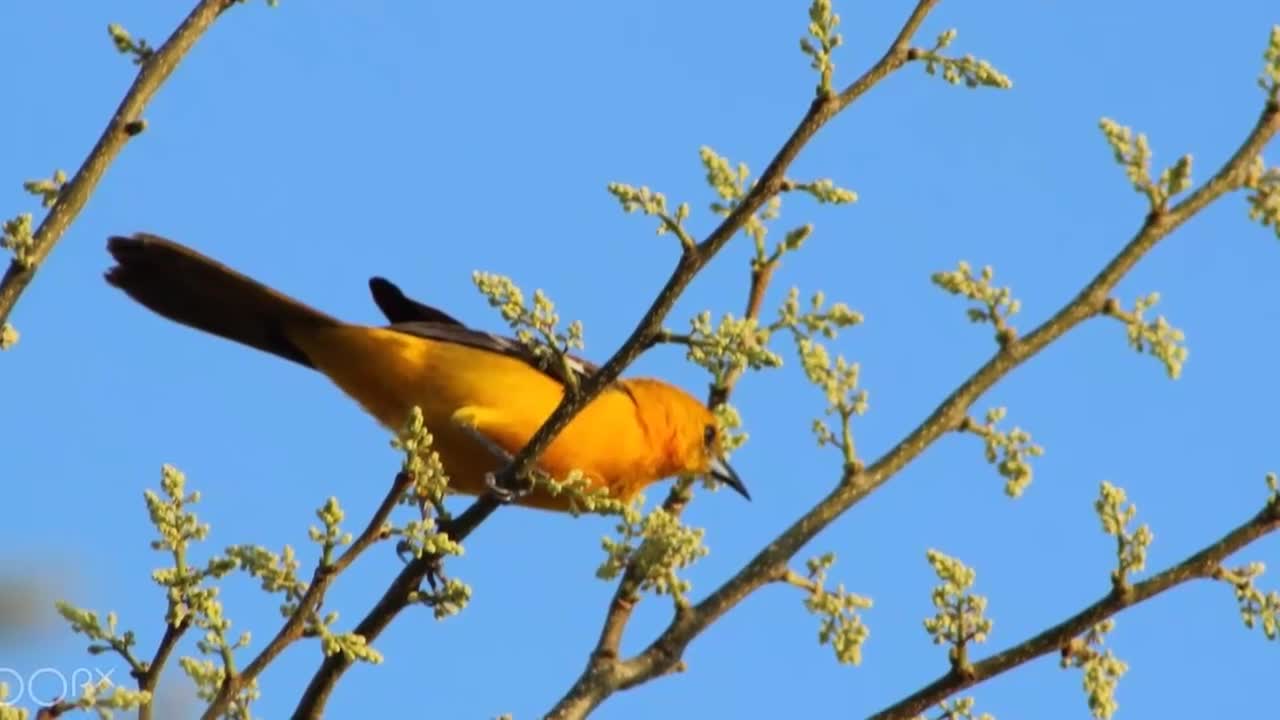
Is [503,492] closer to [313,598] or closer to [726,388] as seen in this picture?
[726,388]

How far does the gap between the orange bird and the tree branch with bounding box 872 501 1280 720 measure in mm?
2513

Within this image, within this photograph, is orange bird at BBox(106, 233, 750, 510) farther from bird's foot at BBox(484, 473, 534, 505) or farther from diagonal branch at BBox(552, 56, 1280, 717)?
diagonal branch at BBox(552, 56, 1280, 717)

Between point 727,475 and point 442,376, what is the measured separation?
1.52m

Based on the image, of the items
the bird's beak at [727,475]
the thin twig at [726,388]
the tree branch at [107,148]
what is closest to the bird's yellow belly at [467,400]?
the bird's beak at [727,475]

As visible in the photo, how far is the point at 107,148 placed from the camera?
2.44 m

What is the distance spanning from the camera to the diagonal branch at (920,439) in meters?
2.89

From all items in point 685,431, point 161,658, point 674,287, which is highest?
point 685,431

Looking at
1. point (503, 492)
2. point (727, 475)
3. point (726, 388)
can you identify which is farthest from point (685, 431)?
point (503, 492)

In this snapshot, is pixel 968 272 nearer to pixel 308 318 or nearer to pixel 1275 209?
pixel 1275 209

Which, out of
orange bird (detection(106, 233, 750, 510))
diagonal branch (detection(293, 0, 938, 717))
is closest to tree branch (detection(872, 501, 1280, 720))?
diagonal branch (detection(293, 0, 938, 717))

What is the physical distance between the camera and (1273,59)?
296 cm

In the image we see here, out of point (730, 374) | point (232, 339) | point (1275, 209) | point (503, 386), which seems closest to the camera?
point (1275, 209)

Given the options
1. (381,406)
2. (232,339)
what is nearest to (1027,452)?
(381,406)

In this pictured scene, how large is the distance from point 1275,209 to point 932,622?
86 centimetres
